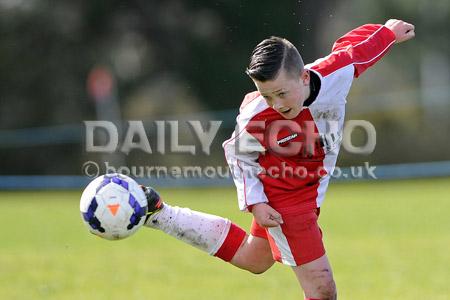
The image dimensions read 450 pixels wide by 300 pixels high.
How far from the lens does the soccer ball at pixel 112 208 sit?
452cm

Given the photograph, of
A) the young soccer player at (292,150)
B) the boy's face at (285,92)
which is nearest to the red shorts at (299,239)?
the young soccer player at (292,150)

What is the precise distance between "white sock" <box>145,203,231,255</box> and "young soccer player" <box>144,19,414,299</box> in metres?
0.05

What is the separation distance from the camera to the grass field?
5.83m

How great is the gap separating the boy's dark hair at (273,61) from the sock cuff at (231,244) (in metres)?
1.05

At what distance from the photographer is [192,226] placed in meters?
4.83

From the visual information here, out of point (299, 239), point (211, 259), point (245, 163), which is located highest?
point (245, 163)

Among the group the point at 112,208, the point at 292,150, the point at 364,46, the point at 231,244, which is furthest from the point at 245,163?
the point at 364,46

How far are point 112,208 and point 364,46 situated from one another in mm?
1591

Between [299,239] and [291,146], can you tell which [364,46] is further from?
[299,239]

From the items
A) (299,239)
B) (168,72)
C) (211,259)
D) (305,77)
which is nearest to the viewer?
(305,77)

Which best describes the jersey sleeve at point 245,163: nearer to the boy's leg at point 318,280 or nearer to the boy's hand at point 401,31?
the boy's leg at point 318,280

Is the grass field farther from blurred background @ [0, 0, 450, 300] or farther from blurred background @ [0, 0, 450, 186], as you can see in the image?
blurred background @ [0, 0, 450, 186]

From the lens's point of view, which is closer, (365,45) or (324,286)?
(324,286)

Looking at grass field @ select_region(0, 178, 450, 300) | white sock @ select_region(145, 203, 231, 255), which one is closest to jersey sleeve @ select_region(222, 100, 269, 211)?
white sock @ select_region(145, 203, 231, 255)
